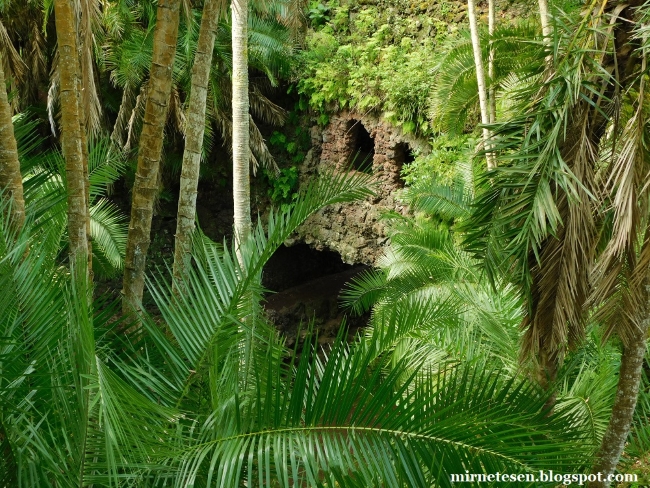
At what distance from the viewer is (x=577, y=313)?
320cm

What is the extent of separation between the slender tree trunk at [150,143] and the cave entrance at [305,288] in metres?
7.59

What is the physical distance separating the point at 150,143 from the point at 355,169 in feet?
20.4

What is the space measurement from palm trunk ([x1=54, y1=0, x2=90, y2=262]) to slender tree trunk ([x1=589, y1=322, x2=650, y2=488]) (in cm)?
247

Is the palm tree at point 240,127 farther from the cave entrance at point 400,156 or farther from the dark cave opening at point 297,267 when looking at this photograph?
the dark cave opening at point 297,267

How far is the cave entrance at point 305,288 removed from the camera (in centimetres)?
1114

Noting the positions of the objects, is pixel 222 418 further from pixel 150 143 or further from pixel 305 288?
pixel 305 288

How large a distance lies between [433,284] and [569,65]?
329cm

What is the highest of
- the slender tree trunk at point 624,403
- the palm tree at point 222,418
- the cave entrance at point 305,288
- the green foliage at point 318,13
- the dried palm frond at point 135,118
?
the green foliage at point 318,13

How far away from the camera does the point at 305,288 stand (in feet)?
39.9

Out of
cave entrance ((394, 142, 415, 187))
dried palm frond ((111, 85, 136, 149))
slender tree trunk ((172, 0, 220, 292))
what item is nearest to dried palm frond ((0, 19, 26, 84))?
slender tree trunk ((172, 0, 220, 292))

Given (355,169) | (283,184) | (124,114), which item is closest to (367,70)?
(355,169)

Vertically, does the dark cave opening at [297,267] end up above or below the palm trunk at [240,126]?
below

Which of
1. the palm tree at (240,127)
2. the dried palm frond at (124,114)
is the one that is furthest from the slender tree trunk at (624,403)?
the dried palm frond at (124,114)

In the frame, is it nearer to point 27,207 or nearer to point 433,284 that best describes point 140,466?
point 27,207
